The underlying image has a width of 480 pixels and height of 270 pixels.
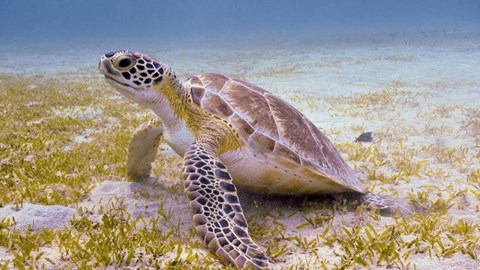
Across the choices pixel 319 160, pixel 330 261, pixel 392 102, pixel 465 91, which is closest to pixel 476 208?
pixel 319 160

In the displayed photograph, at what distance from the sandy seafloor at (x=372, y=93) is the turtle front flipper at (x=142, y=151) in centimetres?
27

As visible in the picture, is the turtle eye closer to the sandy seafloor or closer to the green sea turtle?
the green sea turtle

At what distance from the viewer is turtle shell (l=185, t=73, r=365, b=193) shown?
3.26 m

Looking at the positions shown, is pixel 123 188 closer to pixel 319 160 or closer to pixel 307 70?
pixel 319 160

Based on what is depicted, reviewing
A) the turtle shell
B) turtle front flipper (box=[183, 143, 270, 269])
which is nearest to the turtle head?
the turtle shell

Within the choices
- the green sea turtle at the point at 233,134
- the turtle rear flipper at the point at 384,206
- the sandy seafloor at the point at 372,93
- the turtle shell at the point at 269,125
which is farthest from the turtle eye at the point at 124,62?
the turtle rear flipper at the point at 384,206

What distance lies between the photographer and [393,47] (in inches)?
863

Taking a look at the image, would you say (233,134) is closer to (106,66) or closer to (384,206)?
(106,66)

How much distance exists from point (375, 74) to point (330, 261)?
505 inches

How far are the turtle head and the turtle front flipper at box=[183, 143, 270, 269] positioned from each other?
945mm

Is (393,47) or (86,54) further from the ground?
(393,47)

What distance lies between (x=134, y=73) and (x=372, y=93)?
27.0ft

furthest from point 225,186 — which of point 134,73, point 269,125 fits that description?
point 134,73

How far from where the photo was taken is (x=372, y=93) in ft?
32.7
